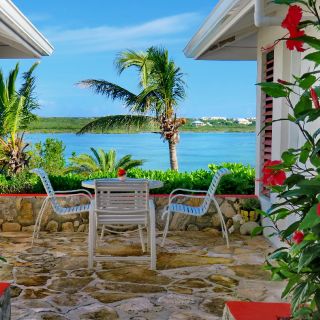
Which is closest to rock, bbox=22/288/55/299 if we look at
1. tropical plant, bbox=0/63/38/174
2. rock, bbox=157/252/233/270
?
rock, bbox=157/252/233/270

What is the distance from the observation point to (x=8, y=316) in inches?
128

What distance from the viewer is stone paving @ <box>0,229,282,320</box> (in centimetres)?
442

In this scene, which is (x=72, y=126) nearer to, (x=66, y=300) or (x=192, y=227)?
(x=192, y=227)

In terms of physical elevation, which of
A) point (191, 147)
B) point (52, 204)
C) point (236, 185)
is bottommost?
point (52, 204)

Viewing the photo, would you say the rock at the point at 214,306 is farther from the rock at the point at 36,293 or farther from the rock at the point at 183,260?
the rock at the point at 36,293

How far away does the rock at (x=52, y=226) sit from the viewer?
781cm

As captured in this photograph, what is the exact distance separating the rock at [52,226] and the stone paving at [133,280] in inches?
19.1

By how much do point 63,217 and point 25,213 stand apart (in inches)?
21.8

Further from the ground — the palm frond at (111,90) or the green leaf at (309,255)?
the palm frond at (111,90)

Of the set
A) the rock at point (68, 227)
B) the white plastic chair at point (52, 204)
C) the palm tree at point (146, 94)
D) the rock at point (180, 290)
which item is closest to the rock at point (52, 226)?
the rock at point (68, 227)

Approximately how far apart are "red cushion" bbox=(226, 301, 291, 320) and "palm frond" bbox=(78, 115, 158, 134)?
16904 millimetres

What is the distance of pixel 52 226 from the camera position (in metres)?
7.82

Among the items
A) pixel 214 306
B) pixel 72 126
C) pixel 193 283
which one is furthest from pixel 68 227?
pixel 72 126

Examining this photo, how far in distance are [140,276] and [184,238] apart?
78.5 inches
